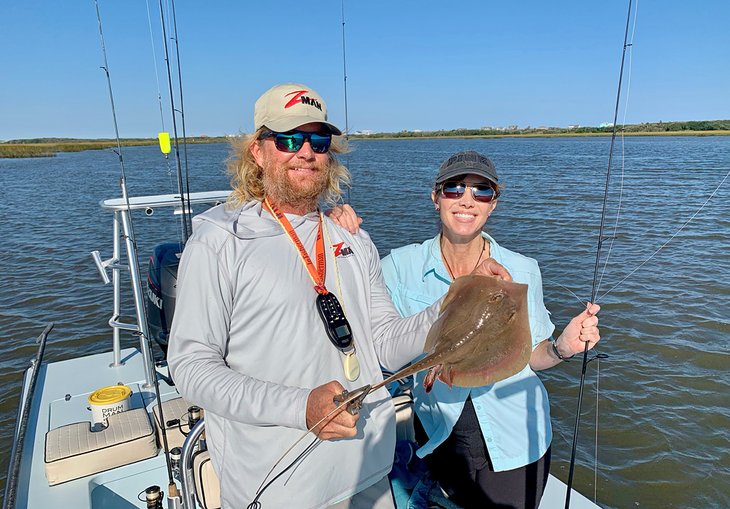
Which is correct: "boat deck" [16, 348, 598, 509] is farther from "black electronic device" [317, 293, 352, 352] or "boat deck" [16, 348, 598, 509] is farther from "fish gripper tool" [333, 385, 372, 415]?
"fish gripper tool" [333, 385, 372, 415]

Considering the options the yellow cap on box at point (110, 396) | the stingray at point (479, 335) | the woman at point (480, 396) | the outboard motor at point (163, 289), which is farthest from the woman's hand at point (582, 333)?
the outboard motor at point (163, 289)

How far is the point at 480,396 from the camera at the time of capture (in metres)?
2.81

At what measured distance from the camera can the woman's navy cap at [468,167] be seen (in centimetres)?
288

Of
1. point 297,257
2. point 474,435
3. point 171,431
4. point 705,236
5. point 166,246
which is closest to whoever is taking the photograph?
point 297,257

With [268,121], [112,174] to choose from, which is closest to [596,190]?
[268,121]

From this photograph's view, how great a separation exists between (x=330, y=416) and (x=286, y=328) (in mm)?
479

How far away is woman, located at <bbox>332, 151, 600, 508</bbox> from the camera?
9.18 ft

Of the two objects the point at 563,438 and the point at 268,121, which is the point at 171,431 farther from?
the point at 563,438

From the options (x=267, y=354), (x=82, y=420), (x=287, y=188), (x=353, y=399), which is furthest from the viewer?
(x=82, y=420)

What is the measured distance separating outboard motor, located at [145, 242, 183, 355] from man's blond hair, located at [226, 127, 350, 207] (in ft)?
8.22

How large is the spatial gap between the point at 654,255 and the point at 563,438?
890 cm

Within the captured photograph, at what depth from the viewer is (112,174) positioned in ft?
112

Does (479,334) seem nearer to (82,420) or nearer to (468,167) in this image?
(468,167)

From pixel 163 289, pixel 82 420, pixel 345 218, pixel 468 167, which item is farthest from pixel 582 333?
pixel 82 420
